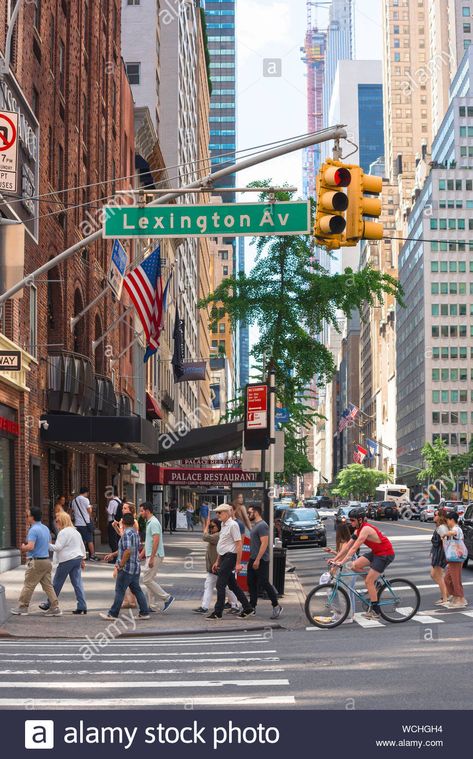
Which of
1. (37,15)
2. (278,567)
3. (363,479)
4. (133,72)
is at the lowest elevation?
(363,479)

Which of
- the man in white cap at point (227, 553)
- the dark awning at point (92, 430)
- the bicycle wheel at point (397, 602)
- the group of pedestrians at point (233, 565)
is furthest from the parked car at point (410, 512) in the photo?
the bicycle wheel at point (397, 602)

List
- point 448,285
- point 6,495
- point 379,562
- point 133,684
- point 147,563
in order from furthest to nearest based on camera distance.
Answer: point 448,285 < point 6,495 < point 147,563 < point 379,562 < point 133,684

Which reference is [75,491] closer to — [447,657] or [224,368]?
[447,657]

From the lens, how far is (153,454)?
→ 41.9 metres

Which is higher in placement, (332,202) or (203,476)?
(332,202)

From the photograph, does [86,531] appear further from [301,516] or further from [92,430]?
[301,516]

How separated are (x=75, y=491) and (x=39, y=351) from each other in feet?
26.1

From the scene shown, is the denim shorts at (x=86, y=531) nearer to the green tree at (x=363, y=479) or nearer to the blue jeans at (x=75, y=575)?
the blue jeans at (x=75, y=575)

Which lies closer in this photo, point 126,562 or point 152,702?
point 152,702

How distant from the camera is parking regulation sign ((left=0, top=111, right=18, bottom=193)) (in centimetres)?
1809

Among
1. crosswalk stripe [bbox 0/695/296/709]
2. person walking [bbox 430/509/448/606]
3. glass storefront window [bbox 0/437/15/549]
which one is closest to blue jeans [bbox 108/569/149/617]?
person walking [bbox 430/509/448/606]

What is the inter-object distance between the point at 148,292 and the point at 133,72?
43.2 m

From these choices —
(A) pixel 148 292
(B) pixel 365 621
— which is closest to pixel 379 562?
(B) pixel 365 621

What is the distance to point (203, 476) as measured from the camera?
49.1m
